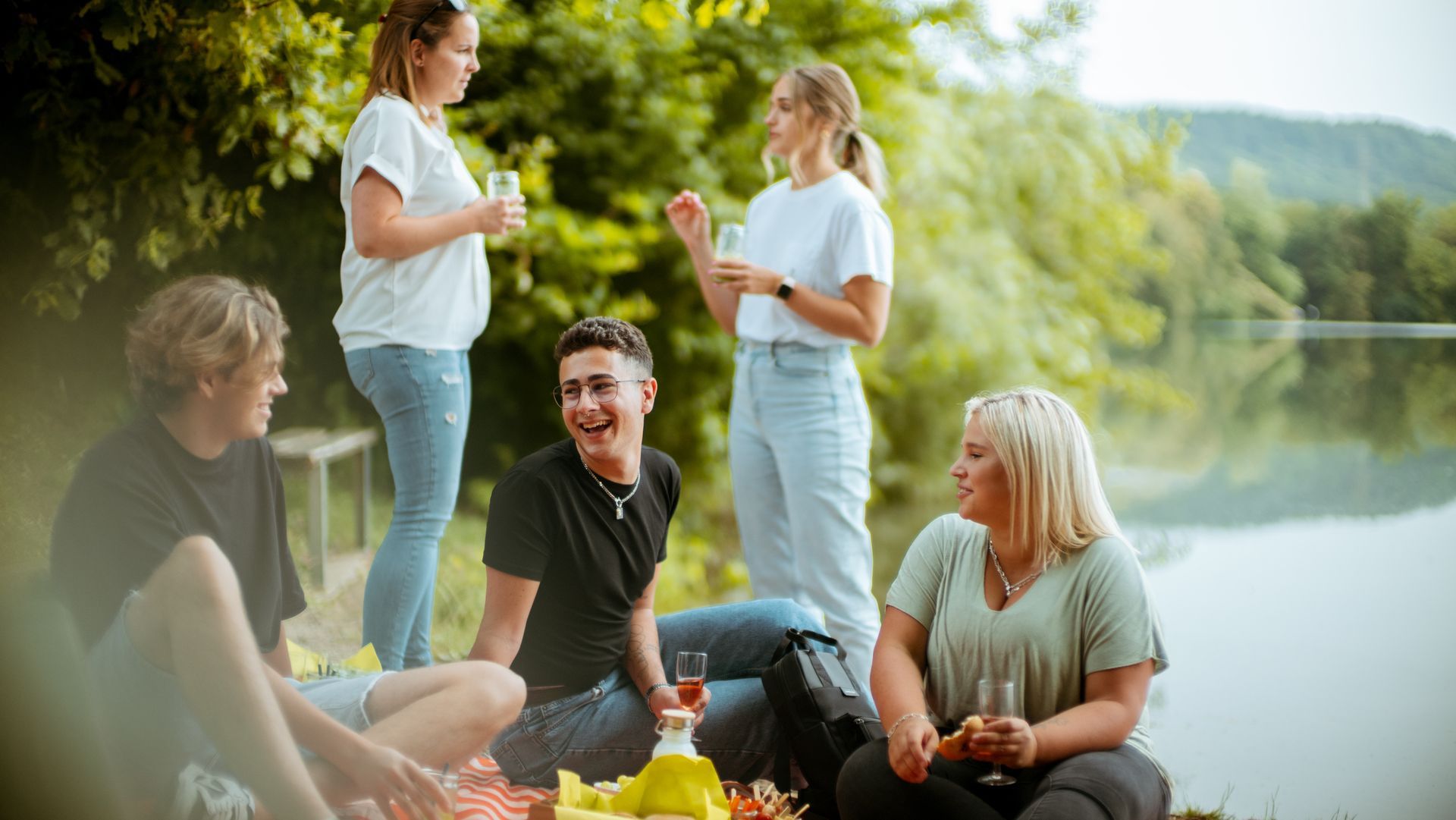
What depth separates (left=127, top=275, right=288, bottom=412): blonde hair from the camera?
2086 millimetres

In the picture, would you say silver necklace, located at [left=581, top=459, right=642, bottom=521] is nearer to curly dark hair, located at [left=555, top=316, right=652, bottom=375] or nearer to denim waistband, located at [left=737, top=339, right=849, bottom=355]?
curly dark hair, located at [left=555, top=316, right=652, bottom=375]

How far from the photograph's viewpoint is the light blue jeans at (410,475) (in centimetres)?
256

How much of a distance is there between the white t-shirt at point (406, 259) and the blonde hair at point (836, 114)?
99 centimetres

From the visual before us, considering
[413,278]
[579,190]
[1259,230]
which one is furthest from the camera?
[1259,230]

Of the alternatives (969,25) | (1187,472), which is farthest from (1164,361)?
(969,25)

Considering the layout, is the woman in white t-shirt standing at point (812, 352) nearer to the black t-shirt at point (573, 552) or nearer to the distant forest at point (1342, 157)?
the black t-shirt at point (573, 552)

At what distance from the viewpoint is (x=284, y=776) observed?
2.07 meters

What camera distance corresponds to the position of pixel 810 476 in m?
3.22

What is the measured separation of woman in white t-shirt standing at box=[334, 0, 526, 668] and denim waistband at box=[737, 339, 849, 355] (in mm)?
874

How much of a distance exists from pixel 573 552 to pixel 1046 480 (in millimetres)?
949

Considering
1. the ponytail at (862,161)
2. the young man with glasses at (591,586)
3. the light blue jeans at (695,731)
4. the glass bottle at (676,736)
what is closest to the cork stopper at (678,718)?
the glass bottle at (676,736)

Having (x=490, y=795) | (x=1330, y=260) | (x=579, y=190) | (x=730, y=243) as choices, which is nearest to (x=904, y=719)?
(x=490, y=795)

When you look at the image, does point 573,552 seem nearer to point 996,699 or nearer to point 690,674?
point 690,674

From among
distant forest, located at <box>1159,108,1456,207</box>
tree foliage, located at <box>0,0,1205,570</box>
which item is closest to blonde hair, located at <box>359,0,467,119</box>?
tree foliage, located at <box>0,0,1205,570</box>
